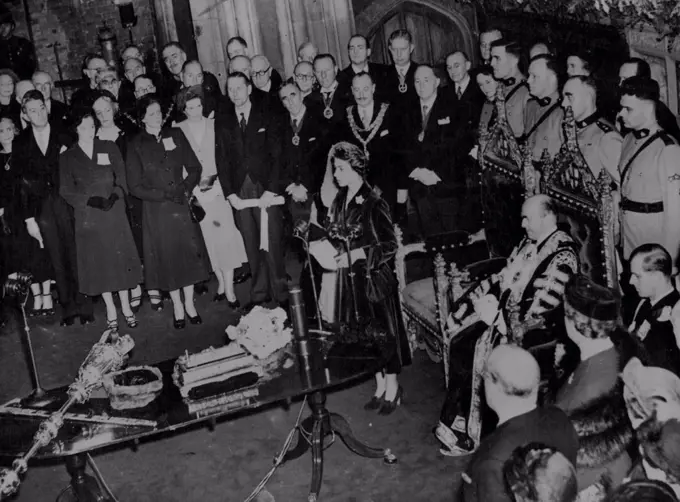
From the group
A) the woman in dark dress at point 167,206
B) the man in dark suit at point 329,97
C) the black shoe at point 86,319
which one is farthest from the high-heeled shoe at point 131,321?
the man in dark suit at point 329,97

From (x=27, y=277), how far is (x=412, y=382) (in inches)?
93.8

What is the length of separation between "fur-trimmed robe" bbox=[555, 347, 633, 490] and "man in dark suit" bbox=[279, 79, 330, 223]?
3.83 metres

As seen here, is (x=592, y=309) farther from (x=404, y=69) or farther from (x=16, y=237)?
(x=16, y=237)

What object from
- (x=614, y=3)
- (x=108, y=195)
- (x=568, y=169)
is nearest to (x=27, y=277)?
(x=108, y=195)

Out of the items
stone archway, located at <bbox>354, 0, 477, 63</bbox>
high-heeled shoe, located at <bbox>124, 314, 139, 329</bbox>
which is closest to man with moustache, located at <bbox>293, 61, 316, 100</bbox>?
high-heeled shoe, located at <bbox>124, 314, 139, 329</bbox>

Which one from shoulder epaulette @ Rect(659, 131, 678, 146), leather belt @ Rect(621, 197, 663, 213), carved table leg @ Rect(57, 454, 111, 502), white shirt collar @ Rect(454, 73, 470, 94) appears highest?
white shirt collar @ Rect(454, 73, 470, 94)

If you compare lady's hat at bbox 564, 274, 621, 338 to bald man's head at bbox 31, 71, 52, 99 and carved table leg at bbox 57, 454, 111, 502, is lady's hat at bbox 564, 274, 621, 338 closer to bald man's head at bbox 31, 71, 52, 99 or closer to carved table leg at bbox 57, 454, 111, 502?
carved table leg at bbox 57, 454, 111, 502

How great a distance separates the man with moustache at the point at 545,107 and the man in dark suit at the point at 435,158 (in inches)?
27.5

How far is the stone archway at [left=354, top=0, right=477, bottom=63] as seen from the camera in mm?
9836

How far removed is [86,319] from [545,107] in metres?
3.84

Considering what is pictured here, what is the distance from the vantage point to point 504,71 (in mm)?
6957

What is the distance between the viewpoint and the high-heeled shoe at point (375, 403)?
225 inches

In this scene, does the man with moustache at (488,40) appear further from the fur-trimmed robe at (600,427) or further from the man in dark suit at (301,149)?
the fur-trimmed robe at (600,427)

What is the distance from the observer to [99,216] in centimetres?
706
